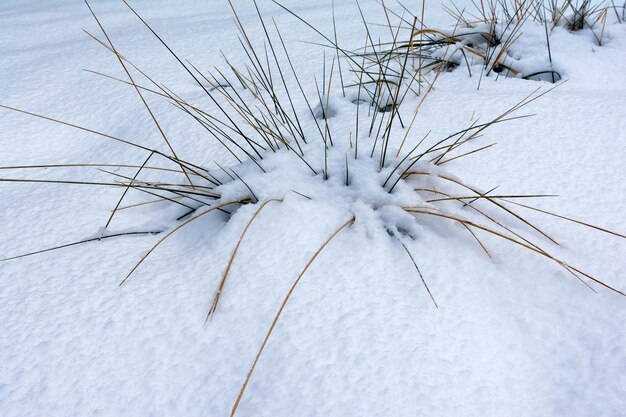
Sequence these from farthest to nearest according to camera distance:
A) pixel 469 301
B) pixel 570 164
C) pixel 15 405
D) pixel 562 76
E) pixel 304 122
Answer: pixel 562 76
pixel 304 122
pixel 570 164
pixel 469 301
pixel 15 405

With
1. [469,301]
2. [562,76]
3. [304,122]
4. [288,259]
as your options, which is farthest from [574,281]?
[562,76]

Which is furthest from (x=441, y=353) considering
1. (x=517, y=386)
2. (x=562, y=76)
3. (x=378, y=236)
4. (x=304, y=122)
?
(x=562, y=76)

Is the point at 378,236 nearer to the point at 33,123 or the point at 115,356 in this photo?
the point at 115,356

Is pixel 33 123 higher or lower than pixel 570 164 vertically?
higher

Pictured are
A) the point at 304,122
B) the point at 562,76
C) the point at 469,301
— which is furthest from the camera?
the point at 562,76

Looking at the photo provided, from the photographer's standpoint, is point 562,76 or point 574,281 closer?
point 574,281

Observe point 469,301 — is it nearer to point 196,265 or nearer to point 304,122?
point 196,265
